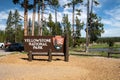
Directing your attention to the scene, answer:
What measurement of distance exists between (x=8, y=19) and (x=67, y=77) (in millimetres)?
92283

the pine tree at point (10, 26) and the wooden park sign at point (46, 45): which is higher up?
the pine tree at point (10, 26)

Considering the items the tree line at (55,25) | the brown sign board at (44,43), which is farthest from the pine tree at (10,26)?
the brown sign board at (44,43)

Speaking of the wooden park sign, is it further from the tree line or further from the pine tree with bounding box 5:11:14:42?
the pine tree with bounding box 5:11:14:42

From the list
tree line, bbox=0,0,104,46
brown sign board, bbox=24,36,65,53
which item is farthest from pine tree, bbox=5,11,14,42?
brown sign board, bbox=24,36,65,53

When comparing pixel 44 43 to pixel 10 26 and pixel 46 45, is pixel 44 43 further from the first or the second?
pixel 10 26

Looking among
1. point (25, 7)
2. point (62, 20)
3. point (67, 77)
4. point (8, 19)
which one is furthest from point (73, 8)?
point (8, 19)

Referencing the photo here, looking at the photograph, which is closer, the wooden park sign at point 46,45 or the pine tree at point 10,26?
the wooden park sign at point 46,45

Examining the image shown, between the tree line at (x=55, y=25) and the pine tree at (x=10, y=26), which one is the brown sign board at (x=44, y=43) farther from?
the pine tree at (x=10, y=26)

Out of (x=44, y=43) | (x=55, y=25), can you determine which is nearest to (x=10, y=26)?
(x=55, y=25)

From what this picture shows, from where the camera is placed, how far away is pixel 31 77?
1170 centimetres

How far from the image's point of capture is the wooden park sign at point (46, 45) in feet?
63.0

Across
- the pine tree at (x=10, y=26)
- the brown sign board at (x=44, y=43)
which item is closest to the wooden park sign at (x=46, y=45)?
the brown sign board at (x=44, y=43)

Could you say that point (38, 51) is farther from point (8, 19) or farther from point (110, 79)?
point (8, 19)

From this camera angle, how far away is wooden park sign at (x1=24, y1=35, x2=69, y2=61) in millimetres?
19214
